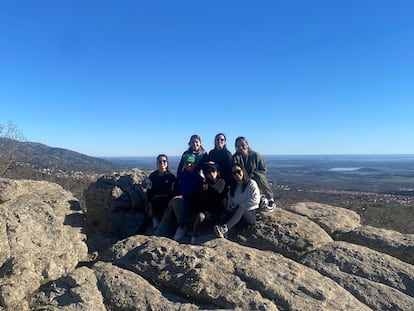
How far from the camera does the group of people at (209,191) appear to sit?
9.80 meters

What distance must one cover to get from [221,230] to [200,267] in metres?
2.02

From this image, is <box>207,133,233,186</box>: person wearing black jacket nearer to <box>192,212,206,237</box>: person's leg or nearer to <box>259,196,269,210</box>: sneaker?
<box>259,196,269,210</box>: sneaker

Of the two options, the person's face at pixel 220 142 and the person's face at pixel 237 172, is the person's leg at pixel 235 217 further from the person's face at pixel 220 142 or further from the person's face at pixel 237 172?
the person's face at pixel 220 142

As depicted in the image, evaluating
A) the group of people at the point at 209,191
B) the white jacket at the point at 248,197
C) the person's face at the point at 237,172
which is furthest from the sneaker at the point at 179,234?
the person's face at the point at 237,172

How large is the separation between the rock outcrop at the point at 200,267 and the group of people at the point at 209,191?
0.63 meters

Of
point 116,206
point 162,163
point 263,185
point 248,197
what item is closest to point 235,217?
point 248,197

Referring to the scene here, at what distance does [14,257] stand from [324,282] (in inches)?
265

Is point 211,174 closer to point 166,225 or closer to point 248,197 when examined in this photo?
point 248,197

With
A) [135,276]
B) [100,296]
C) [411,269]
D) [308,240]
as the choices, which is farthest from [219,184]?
[411,269]

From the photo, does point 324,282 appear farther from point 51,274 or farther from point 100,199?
point 100,199

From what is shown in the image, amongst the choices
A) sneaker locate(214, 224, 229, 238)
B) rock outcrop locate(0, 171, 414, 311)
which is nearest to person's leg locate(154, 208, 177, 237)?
rock outcrop locate(0, 171, 414, 311)

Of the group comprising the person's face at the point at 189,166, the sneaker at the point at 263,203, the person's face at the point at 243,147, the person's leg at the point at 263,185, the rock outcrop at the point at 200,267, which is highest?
the person's face at the point at 243,147

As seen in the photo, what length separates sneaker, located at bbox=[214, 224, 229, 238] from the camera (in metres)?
9.65

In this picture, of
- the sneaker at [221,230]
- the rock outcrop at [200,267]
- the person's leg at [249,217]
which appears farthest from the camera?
the person's leg at [249,217]
